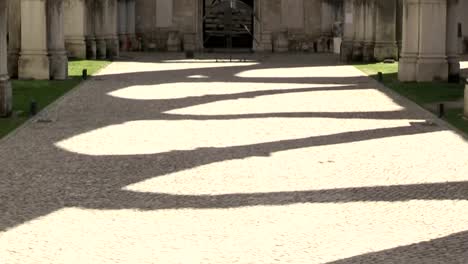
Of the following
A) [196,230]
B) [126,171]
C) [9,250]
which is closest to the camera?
[9,250]

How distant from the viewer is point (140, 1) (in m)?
42.4

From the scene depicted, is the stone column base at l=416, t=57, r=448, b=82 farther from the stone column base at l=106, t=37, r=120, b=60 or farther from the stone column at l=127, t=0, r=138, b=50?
the stone column at l=127, t=0, r=138, b=50

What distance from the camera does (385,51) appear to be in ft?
98.6

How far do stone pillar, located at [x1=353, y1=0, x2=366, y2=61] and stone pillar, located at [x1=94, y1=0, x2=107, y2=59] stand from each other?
27.0 feet

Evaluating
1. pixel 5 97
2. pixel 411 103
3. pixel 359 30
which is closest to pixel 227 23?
pixel 359 30

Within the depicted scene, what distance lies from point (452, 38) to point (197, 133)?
10.9 metres

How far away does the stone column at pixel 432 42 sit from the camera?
2150 cm

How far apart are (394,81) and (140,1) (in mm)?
22286

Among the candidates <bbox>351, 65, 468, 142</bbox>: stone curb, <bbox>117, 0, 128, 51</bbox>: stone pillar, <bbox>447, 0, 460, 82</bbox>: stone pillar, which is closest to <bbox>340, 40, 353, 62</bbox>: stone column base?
<bbox>351, 65, 468, 142</bbox>: stone curb

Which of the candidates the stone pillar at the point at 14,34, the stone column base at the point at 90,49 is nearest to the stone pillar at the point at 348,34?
the stone column base at the point at 90,49

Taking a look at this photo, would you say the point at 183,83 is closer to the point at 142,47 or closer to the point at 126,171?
the point at 126,171

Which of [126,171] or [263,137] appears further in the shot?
[263,137]

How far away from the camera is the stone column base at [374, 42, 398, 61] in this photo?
2991cm

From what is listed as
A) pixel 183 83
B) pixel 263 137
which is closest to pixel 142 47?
pixel 183 83
